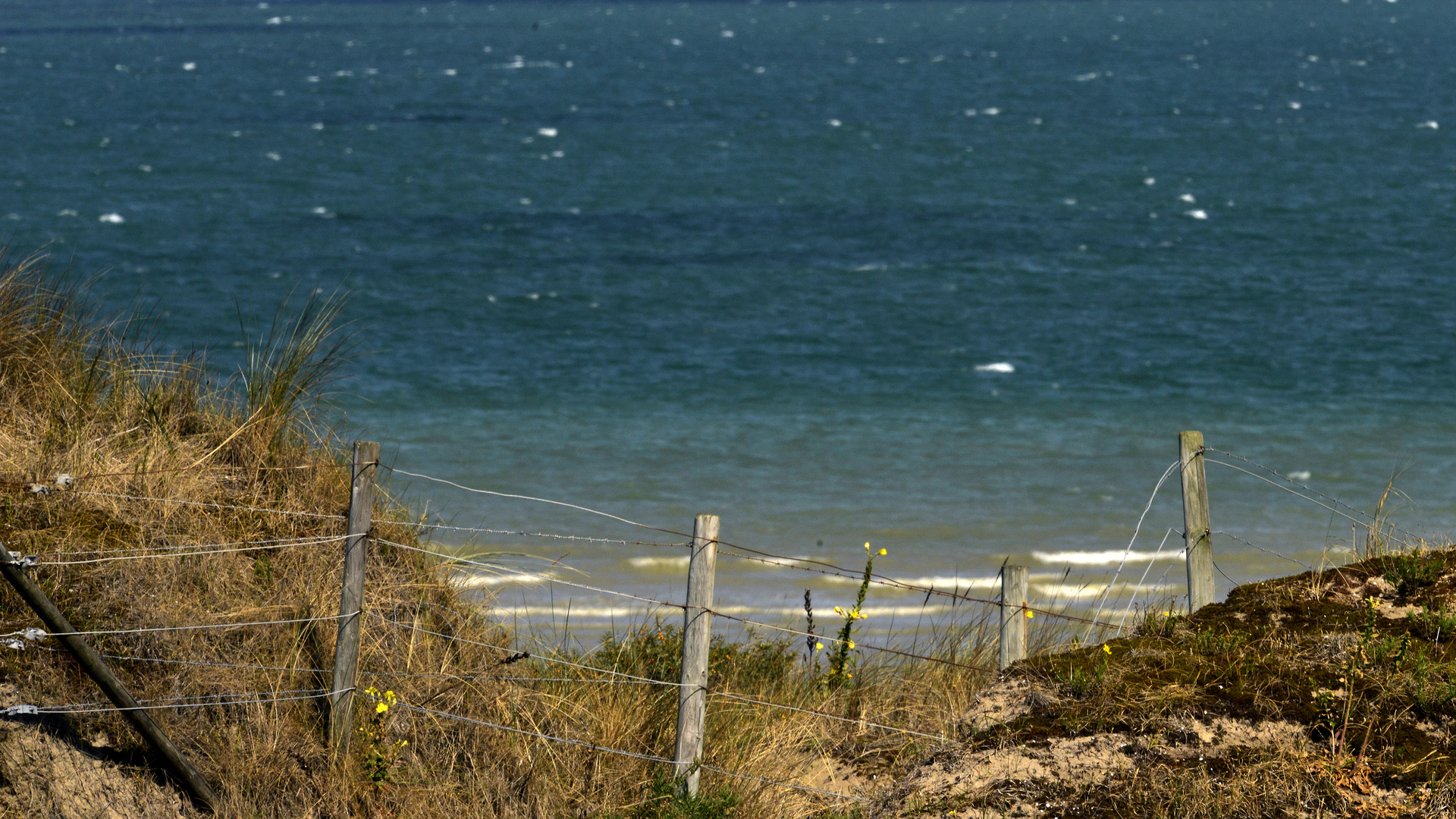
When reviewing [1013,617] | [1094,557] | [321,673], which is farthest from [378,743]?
[1094,557]

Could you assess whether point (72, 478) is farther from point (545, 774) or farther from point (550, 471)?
point (550, 471)

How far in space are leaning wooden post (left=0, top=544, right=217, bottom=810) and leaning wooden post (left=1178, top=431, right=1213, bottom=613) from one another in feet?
15.5

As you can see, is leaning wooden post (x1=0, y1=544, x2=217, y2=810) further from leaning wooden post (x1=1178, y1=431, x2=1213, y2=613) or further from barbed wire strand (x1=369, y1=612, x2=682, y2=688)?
leaning wooden post (x1=1178, y1=431, x2=1213, y2=613)

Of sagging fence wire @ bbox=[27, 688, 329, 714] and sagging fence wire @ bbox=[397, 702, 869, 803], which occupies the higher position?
sagging fence wire @ bbox=[27, 688, 329, 714]

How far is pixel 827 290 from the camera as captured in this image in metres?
28.2

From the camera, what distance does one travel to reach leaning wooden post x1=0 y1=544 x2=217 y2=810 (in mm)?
5637

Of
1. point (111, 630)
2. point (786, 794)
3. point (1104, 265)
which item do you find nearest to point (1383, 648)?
point (786, 794)

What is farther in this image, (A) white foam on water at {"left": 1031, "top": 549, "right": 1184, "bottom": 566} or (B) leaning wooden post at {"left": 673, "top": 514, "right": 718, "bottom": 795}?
(A) white foam on water at {"left": 1031, "top": 549, "right": 1184, "bottom": 566}

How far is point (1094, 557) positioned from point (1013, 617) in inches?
289

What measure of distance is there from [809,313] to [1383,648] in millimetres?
20518

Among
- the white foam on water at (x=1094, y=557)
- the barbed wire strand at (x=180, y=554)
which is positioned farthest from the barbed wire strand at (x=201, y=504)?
the white foam on water at (x=1094, y=557)

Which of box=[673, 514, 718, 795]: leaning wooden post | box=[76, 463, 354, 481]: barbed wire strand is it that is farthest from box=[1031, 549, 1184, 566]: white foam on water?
box=[76, 463, 354, 481]: barbed wire strand

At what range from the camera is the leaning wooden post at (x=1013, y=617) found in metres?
6.90

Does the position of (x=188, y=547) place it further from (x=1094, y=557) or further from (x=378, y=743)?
(x=1094, y=557)
